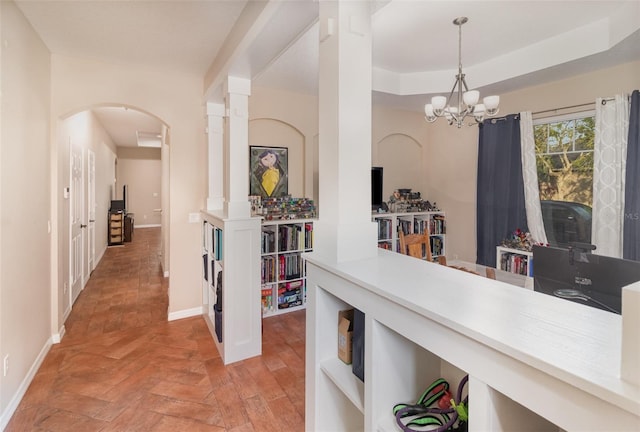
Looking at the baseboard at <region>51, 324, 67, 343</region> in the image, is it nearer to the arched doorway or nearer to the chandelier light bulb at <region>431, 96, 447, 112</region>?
the arched doorway

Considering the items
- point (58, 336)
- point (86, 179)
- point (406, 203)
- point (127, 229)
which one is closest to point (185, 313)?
point (58, 336)

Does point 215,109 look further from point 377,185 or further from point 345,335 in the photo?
point 345,335

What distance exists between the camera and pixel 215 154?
3.46 meters

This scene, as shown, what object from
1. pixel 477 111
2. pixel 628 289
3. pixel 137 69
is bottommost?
pixel 628 289

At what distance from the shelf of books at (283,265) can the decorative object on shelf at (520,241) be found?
2579 mm

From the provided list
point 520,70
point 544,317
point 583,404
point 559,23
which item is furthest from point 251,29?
point 520,70

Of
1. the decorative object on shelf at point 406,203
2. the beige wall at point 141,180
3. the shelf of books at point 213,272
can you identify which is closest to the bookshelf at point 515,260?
the decorative object on shelf at point 406,203

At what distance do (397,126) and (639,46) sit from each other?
2.92 metres

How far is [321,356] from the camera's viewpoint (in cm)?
138

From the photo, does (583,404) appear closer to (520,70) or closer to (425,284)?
(425,284)

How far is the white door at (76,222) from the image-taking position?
397 cm

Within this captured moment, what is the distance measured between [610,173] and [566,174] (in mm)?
531

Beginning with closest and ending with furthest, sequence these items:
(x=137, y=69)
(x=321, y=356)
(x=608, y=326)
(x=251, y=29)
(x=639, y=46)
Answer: (x=608, y=326), (x=321, y=356), (x=251, y=29), (x=639, y=46), (x=137, y=69)

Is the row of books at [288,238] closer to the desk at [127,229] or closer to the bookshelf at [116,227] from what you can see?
the bookshelf at [116,227]
